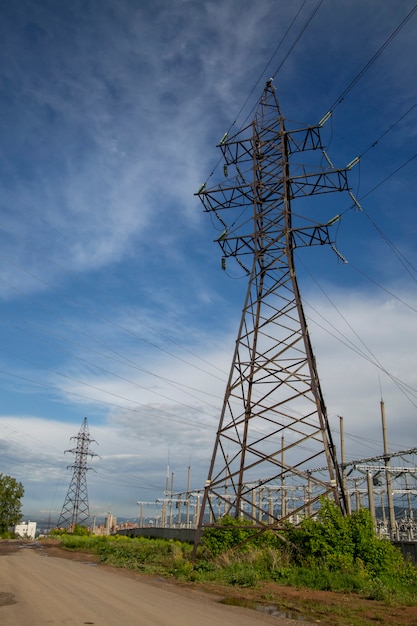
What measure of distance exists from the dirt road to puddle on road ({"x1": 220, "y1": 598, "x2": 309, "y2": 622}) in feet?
0.91

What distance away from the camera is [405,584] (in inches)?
480

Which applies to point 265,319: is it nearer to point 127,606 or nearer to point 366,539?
point 366,539

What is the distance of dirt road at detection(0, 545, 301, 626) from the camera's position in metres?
7.73

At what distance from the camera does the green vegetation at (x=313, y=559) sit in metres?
12.1

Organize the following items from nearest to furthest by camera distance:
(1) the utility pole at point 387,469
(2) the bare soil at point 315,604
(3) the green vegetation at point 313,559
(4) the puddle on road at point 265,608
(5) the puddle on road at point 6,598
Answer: (2) the bare soil at point 315,604, (4) the puddle on road at point 265,608, (5) the puddle on road at point 6,598, (3) the green vegetation at point 313,559, (1) the utility pole at point 387,469

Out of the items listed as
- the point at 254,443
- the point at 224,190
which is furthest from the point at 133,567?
the point at 224,190

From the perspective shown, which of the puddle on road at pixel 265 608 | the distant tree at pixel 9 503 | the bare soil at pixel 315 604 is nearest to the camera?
the bare soil at pixel 315 604

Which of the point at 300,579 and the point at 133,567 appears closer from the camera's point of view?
the point at 300,579

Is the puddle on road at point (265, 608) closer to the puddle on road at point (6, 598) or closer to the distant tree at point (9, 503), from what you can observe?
the puddle on road at point (6, 598)

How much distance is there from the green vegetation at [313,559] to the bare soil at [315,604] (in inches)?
24.4

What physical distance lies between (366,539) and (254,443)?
4.52 meters

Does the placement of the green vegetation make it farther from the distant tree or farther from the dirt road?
the distant tree

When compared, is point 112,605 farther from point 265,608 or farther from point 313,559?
point 313,559

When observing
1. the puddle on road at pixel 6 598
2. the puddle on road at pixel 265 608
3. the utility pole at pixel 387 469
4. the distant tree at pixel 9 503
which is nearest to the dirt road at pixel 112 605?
the puddle on road at pixel 6 598
